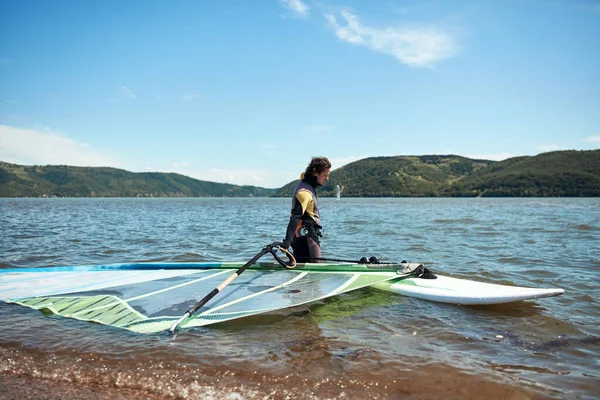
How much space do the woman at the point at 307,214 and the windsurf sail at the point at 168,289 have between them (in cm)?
39

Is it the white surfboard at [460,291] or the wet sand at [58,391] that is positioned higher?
the white surfboard at [460,291]

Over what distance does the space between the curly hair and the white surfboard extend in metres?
2.11

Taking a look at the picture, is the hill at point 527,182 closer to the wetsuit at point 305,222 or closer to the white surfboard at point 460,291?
the white surfboard at point 460,291

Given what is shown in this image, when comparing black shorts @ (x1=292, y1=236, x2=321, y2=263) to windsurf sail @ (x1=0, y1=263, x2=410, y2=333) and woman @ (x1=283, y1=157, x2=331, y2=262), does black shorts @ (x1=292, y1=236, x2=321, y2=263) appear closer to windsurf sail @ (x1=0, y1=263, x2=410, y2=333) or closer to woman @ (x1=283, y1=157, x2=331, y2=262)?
woman @ (x1=283, y1=157, x2=331, y2=262)

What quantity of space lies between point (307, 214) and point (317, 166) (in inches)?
32.3

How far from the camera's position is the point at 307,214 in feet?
22.3

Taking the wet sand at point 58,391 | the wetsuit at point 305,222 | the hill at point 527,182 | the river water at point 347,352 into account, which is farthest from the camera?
the hill at point 527,182

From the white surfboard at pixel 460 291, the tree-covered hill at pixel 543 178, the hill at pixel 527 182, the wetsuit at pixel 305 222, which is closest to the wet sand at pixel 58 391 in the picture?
the wetsuit at pixel 305 222

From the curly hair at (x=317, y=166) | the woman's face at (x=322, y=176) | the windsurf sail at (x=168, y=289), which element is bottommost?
the windsurf sail at (x=168, y=289)

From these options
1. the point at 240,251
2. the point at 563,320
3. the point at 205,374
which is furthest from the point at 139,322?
the point at 240,251

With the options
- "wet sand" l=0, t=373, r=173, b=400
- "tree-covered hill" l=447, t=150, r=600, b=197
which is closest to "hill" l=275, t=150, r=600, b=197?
"tree-covered hill" l=447, t=150, r=600, b=197

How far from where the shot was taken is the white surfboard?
218 inches

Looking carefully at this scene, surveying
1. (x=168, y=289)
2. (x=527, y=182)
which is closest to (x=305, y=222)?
(x=168, y=289)

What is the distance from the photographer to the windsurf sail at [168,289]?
4965 millimetres
